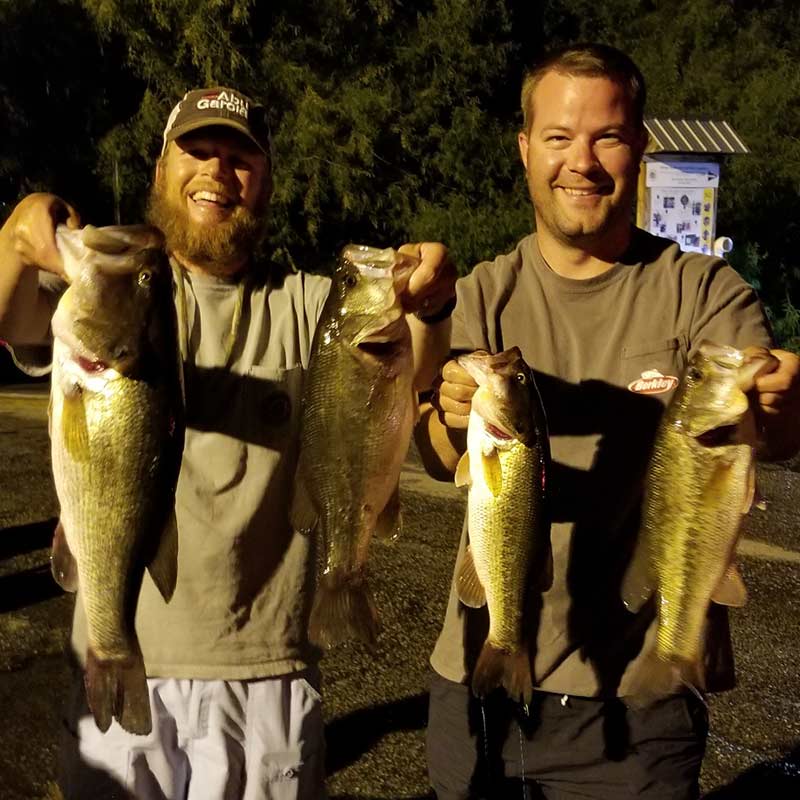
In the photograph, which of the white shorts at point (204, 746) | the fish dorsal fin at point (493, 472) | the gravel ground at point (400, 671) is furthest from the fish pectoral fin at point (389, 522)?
the gravel ground at point (400, 671)

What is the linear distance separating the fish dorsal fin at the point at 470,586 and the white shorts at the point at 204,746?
63cm

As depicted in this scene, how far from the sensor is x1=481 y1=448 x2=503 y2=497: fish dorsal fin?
2.70m

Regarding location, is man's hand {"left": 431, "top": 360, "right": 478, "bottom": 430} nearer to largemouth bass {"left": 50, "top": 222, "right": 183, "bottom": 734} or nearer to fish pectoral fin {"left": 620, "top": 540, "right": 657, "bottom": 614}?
fish pectoral fin {"left": 620, "top": 540, "right": 657, "bottom": 614}

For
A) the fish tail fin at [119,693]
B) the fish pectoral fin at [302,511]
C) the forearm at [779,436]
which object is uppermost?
the forearm at [779,436]

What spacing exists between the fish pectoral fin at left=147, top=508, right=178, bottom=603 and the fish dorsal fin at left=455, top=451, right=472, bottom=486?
832 mm

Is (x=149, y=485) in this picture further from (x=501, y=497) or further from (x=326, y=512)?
(x=501, y=497)

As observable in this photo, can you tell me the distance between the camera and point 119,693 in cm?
251

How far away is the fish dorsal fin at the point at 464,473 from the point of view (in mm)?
2777

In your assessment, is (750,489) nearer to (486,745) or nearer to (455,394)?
(455,394)

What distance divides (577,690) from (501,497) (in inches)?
26.3

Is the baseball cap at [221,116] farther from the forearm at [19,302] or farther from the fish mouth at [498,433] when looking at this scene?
the fish mouth at [498,433]

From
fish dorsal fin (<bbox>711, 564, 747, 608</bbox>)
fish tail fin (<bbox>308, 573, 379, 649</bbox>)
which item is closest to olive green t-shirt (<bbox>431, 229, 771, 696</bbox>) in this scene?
fish dorsal fin (<bbox>711, 564, 747, 608</bbox>)

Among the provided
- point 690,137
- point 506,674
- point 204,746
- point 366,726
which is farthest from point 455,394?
point 690,137

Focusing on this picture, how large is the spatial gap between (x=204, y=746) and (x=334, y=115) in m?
14.1
